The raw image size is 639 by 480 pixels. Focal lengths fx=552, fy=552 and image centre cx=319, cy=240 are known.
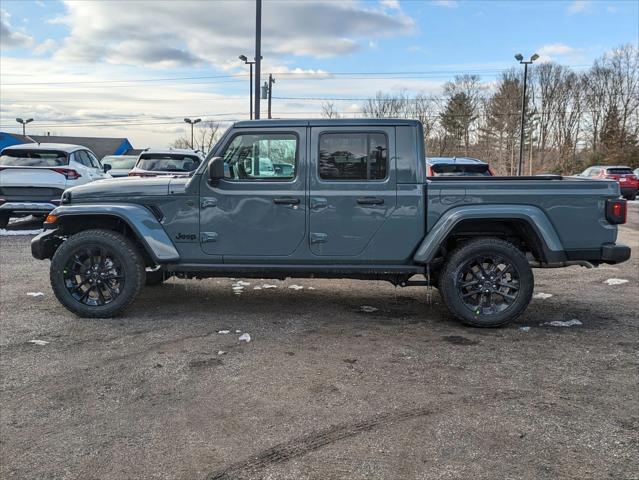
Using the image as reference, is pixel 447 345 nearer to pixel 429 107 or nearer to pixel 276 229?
pixel 276 229

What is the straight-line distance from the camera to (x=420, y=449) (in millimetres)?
3062

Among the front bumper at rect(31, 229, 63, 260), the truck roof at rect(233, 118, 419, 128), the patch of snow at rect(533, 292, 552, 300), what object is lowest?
the patch of snow at rect(533, 292, 552, 300)

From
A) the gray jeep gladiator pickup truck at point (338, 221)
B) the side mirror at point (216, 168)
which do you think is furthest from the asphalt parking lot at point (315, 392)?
the side mirror at point (216, 168)

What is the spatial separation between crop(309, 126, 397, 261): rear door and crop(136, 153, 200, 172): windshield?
23.5ft

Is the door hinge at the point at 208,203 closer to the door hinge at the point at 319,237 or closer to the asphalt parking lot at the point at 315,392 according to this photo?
the door hinge at the point at 319,237

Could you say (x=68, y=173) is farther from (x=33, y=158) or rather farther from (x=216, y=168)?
(x=216, y=168)

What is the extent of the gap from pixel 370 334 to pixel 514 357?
1270 millimetres

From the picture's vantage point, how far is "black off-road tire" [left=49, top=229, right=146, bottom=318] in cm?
545

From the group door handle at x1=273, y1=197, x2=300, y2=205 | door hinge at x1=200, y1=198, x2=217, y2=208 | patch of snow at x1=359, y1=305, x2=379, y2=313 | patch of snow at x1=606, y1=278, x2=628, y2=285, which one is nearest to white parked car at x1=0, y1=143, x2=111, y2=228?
door hinge at x1=200, y1=198, x2=217, y2=208

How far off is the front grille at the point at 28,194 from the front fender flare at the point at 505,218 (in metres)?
8.55

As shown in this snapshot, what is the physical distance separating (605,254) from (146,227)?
14.3ft

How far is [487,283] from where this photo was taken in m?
5.31

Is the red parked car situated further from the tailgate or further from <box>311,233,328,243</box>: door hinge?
<box>311,233,328,243</box>: door hinge

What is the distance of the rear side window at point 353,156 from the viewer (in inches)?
209
